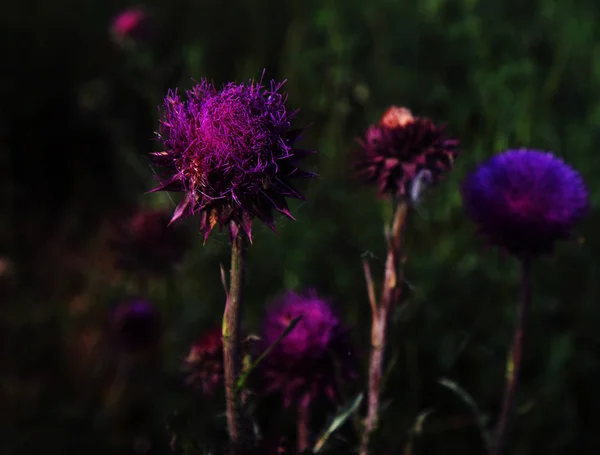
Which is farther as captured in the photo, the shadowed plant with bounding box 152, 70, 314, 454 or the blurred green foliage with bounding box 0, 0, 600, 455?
the blurred green foliage with bounding box 0, 0, 600, 455

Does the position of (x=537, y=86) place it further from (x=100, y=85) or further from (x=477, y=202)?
(x=100, y=85)

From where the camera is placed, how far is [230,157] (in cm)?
125

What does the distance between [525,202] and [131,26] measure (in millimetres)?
2353

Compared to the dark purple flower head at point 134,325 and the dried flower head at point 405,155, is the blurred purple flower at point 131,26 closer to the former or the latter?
the dark purple flower head at point 134,325

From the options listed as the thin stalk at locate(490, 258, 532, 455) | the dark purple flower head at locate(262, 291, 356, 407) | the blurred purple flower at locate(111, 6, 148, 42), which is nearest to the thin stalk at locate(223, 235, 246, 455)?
the dark purple flower head at locate(262, 291, 356, 407)

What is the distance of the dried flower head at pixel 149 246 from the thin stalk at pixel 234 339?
1481 millimetres

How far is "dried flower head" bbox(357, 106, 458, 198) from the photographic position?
1.71 meters

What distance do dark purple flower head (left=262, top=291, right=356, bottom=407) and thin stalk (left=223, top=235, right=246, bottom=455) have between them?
32cm

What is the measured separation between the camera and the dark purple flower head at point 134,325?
272cm

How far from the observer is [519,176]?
1.77m

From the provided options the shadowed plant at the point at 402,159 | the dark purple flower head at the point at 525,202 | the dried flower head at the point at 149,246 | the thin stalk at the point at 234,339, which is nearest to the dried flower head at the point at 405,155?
the shadowed plant at the point at 402,159

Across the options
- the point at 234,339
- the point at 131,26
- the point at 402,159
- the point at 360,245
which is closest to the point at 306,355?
the point at 234,339

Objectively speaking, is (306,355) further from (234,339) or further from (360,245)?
(360,245)

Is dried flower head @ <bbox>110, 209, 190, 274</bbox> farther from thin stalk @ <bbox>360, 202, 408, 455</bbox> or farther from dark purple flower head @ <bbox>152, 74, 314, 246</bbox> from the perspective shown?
dark purple flower head @ <bbox>152, 74, 314, 246</bbox>
